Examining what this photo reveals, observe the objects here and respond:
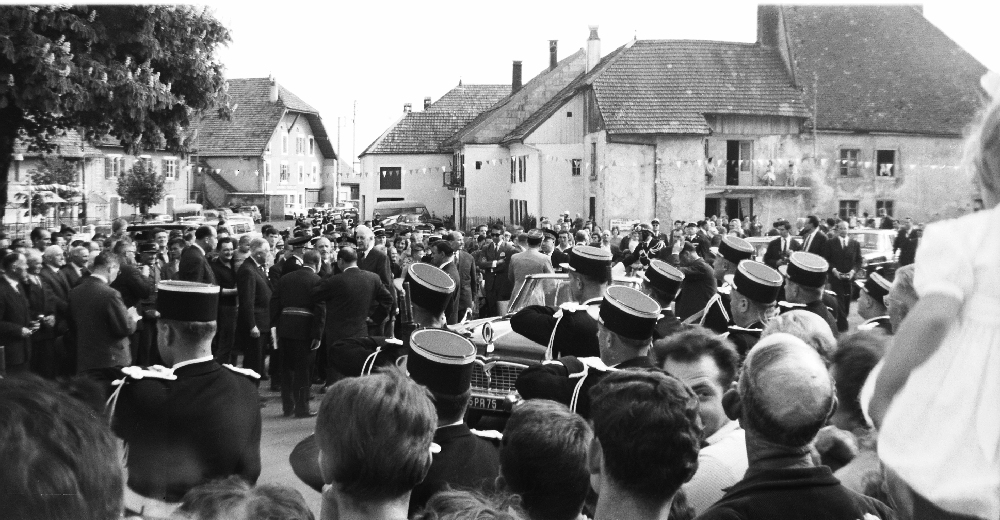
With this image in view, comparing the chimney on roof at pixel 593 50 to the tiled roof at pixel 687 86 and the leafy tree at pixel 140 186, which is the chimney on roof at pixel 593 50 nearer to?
the tiled roof at pixel 687 86

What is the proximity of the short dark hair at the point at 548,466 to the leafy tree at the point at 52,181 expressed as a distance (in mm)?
42619

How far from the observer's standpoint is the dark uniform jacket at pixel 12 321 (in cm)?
1062

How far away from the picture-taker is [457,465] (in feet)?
13.2

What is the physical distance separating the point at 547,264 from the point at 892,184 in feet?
111

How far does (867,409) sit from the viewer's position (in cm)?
189

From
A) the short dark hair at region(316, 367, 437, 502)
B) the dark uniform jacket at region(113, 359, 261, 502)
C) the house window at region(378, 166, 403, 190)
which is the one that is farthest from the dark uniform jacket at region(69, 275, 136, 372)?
the house window at region(378, 166, 403, 190)

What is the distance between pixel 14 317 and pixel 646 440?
31.1 feet

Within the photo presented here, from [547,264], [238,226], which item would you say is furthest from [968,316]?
[238,226]

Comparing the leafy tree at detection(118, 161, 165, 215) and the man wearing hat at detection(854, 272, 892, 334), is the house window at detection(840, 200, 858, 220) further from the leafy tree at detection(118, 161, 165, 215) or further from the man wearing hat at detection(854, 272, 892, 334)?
the man wearing hat at detection(854, 272, 892, 334)

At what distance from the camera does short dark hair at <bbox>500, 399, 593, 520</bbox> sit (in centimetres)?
330

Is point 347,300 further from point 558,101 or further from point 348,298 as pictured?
point 558,101

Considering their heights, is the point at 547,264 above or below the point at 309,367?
above

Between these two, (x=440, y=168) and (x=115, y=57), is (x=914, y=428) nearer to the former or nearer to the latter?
(x=115, y=57)

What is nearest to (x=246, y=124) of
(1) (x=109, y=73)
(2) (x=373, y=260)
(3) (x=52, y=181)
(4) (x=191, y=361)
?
(3) (x=52, y=181)
